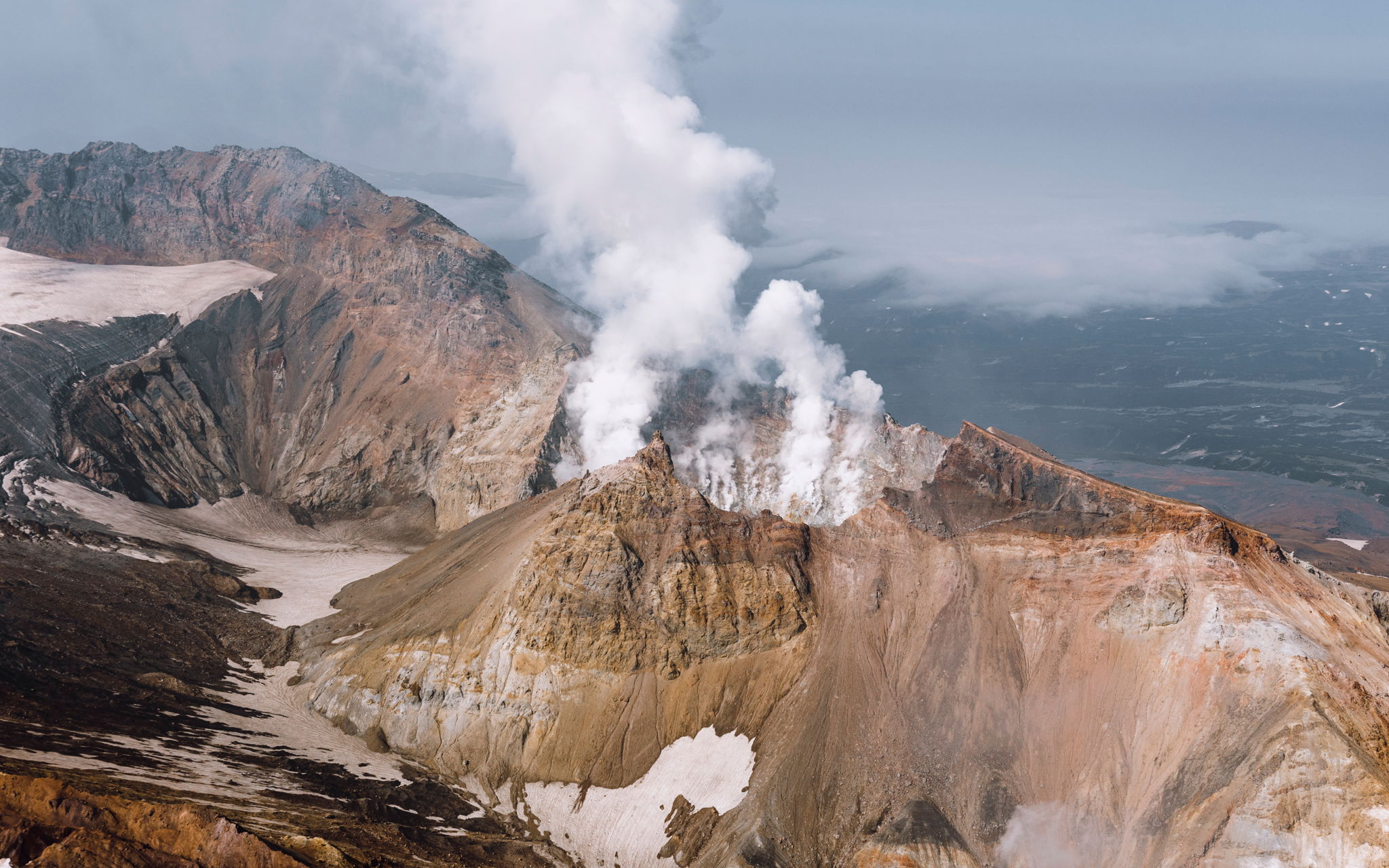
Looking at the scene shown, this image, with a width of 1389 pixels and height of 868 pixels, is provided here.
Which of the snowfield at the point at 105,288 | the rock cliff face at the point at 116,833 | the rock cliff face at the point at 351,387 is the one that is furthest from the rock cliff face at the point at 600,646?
the snowfield at the point at 105,288

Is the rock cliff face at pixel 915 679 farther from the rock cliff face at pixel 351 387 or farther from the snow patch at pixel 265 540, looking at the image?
the rock cliff face at pixel 351 387

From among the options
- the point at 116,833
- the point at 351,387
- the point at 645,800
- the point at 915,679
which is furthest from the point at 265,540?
the point at 915,679

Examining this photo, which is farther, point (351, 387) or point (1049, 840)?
point (351, 387)

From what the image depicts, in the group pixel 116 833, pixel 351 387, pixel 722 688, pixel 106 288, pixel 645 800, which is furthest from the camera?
pixel 106 288

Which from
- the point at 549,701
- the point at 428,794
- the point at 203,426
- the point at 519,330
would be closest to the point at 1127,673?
the point at 549,701

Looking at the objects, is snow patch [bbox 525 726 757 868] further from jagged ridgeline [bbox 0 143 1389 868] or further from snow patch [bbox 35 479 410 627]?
snow patch [bbox 35 479 410 627]

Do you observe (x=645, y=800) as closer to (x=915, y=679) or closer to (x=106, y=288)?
(x=915, y=679)

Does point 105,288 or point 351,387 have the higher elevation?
point 105,288
